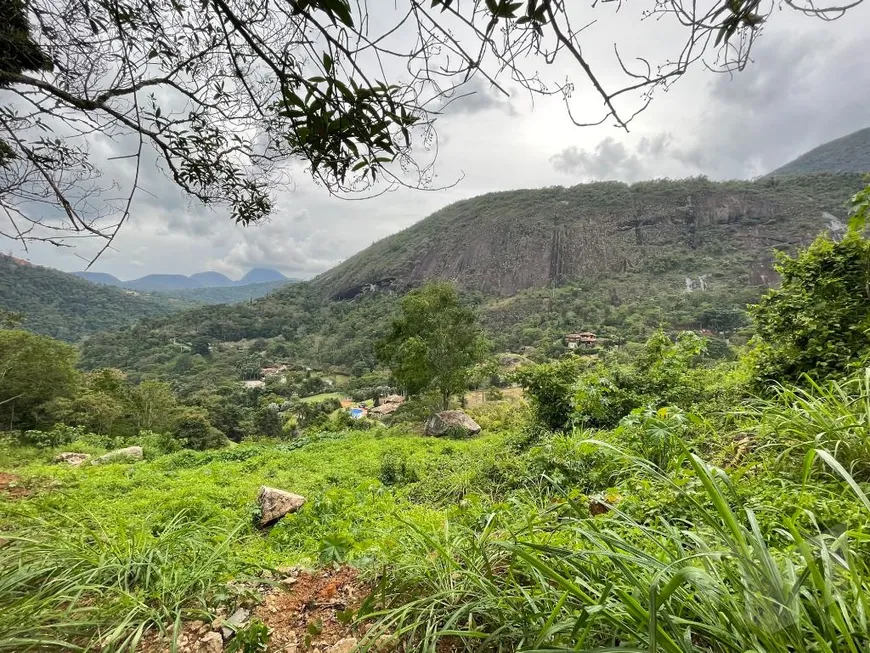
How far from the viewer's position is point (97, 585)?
1.71 metres

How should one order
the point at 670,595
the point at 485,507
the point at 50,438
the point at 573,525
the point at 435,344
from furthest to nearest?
the point at 435,344, the point at 50,438, the point at 485,507, the point at 573,525, the point at 670,595

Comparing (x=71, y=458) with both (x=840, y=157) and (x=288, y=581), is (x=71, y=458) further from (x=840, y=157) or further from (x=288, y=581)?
(x=840, y=157)

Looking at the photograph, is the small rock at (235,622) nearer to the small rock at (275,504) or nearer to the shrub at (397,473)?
the small rock at (275,504)

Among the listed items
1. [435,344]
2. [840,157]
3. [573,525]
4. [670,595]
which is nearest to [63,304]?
[435,344]

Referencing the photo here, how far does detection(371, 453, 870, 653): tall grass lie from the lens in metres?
0.90

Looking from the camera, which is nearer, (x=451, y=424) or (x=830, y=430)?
(x=830, y=430)

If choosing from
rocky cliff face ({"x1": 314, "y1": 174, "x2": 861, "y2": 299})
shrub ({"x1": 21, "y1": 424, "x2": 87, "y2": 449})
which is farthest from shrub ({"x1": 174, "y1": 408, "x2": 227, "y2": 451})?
rocky cliff face ({"x1": 314, "y1": 174, "x2": 861, "y2": 299})

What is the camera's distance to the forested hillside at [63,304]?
5866cm

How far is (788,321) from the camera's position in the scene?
408 cm

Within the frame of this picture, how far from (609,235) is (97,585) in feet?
332

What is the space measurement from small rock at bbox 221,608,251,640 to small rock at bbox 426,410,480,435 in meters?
12.4

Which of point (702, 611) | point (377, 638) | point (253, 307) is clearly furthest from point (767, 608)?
point (253, 307)

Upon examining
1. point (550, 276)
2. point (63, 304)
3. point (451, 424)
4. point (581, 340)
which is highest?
point (63, 304)

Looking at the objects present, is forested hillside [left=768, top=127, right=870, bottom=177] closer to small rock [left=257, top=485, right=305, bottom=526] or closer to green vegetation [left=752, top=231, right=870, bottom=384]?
green vegetation [left=752, top=231, right=870, bottom=384]
